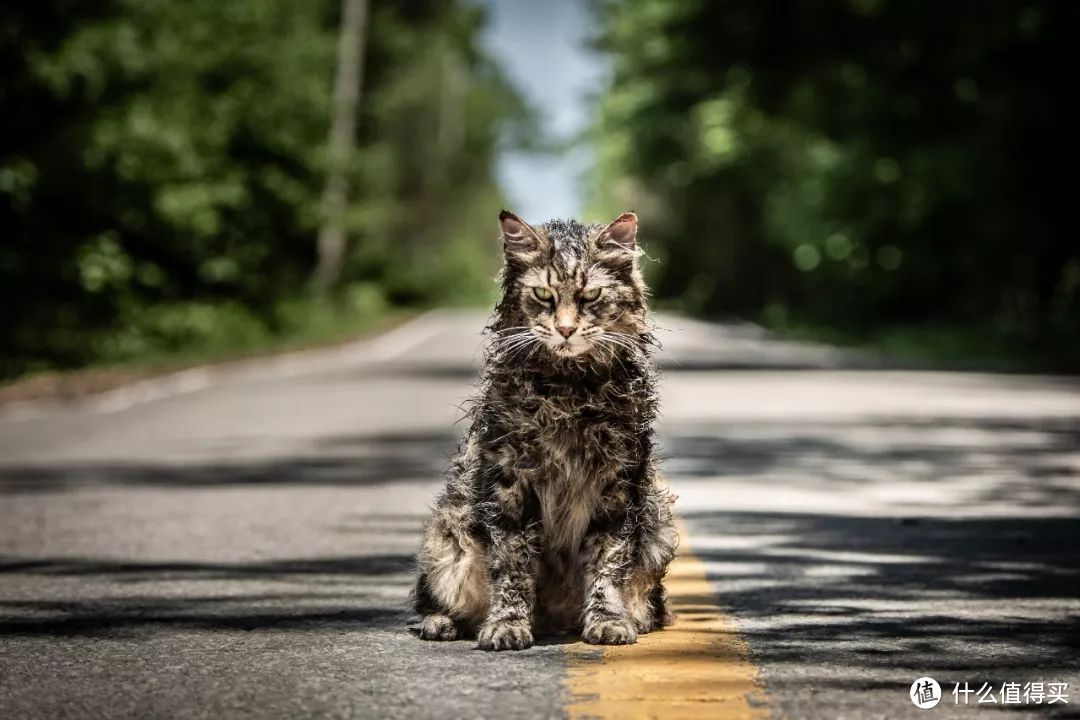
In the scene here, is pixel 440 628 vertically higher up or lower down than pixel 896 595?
lower down

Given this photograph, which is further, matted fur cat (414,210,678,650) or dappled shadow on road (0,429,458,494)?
dappled shadow on road (0,429,458,494)

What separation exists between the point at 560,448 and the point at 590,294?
0.50m

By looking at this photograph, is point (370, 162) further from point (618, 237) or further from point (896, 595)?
point (618, 237)

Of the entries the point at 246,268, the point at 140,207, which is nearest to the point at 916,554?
the point at 140,207

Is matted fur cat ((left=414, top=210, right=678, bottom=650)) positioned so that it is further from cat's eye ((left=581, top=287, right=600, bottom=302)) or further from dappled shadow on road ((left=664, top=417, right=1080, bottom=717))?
dappled shadow on road ((left=664, top=417, right=1080, bottom=717))

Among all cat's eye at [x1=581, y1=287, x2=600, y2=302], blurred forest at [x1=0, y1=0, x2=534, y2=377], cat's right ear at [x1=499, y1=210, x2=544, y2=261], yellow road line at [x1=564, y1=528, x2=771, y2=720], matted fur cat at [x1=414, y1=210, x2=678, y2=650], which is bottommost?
yellow road line at [x1=564, y1=528, x2=771, y2=720]

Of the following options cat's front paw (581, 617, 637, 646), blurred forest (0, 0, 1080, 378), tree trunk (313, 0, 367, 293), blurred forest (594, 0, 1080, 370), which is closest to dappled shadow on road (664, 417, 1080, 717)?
cat's front paw (581, 617, 637, 646)

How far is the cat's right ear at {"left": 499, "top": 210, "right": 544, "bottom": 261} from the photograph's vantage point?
549cm

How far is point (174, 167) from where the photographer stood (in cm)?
3008

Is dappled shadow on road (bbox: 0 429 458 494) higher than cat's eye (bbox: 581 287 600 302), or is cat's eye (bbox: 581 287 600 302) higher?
cat's eye (bbox: 581 287 600 302)

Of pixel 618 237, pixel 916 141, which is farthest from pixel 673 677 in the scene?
pixel 916 141

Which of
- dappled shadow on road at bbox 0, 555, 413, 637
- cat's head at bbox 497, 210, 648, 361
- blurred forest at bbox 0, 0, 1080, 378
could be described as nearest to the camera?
cat's head at bbox 497, 210, 648, 361

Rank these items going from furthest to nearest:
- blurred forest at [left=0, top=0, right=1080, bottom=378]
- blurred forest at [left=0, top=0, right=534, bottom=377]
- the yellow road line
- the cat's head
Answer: blurred forest at [left=0, top=0, right=1080, bottom=378], blurred forest at [left=0, top=0, right=534, bottom=377], the cat's head, the yellow road line

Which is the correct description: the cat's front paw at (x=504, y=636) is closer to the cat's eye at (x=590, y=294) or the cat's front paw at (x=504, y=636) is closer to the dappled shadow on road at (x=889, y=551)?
the dappled shadow on road at (x=889, y=551)
